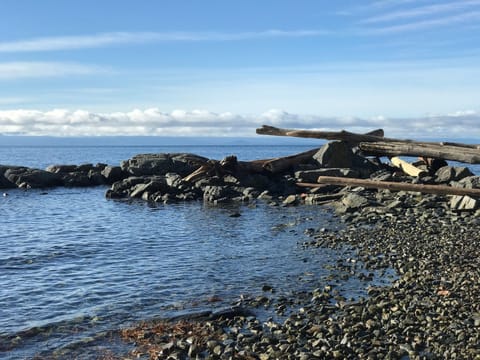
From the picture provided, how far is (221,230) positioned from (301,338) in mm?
13121

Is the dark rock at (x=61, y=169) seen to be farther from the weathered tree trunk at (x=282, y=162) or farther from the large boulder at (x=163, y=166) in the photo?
the weathered tree trunk at (x=282, y=162)

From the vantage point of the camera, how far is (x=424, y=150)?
26.6 meters

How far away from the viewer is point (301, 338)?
9477 mm

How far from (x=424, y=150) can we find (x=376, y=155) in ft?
17.7

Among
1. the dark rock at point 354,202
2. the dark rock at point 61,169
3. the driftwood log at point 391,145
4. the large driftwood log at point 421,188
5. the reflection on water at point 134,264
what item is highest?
the driftwood log at point 391,145

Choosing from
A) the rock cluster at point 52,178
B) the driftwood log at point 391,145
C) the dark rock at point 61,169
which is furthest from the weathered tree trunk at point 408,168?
the dark rock at point 61,169

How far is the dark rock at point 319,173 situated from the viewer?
99.9ft

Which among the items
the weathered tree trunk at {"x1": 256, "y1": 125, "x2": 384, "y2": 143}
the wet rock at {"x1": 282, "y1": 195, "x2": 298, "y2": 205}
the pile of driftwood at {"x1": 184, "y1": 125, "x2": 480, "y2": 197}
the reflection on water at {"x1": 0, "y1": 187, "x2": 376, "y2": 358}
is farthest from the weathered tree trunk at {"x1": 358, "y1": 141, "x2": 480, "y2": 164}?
the reflection on water at {"x1": 0, "y1": 187, "x2": 376, "y2": 358}

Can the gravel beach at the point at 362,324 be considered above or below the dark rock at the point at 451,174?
below

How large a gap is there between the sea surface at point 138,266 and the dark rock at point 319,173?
4.45 meters

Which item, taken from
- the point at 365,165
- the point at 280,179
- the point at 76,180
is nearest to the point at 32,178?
the point at 76,180

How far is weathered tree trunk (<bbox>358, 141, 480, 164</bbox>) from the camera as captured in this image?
78.0 ft

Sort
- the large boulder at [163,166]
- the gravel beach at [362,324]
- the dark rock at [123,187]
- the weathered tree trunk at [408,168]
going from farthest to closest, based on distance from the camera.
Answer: the large boulder at [163,166] < the dark rock at [123,187] < the weathered tree trunk at [408,168] < the gravel beach at [362,324]

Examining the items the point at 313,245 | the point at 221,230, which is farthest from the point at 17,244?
the point at 313,245
